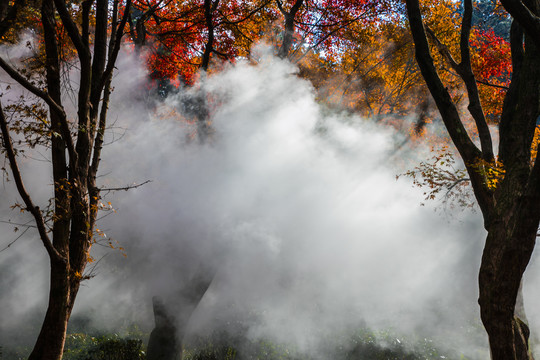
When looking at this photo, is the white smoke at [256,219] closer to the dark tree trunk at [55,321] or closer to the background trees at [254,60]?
the background trees at [254,60]

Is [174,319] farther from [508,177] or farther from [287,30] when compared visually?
Answer: [287,30]

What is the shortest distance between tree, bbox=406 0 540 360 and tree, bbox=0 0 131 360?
12.6 feet

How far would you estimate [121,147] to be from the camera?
8.23m

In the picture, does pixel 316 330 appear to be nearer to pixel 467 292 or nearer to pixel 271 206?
pixel 271 206

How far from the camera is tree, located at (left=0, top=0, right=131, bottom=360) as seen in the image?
119 inches

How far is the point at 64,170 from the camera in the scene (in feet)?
11.2

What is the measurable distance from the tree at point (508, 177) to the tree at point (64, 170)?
3.84 m

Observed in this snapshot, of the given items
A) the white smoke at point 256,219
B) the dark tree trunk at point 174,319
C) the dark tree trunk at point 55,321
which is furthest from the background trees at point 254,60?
the white smoke at point 256,219

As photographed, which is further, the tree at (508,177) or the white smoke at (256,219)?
the white smoke at (256,219)

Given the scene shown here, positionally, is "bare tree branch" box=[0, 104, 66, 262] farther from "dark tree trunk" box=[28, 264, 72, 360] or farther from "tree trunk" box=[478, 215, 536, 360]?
"tree trunk" box=[478, 215, 536, 360]

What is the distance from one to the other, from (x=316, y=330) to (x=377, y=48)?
8.70m

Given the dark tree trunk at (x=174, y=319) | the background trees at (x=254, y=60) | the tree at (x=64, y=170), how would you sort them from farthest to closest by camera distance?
the dark tree trunk at (x=174, y=319), the background trees at (x=254, y=60), the tree at (x=64, y=170)

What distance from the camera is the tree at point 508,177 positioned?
3283 mm

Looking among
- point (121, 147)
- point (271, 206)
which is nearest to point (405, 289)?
point (271, 206)
